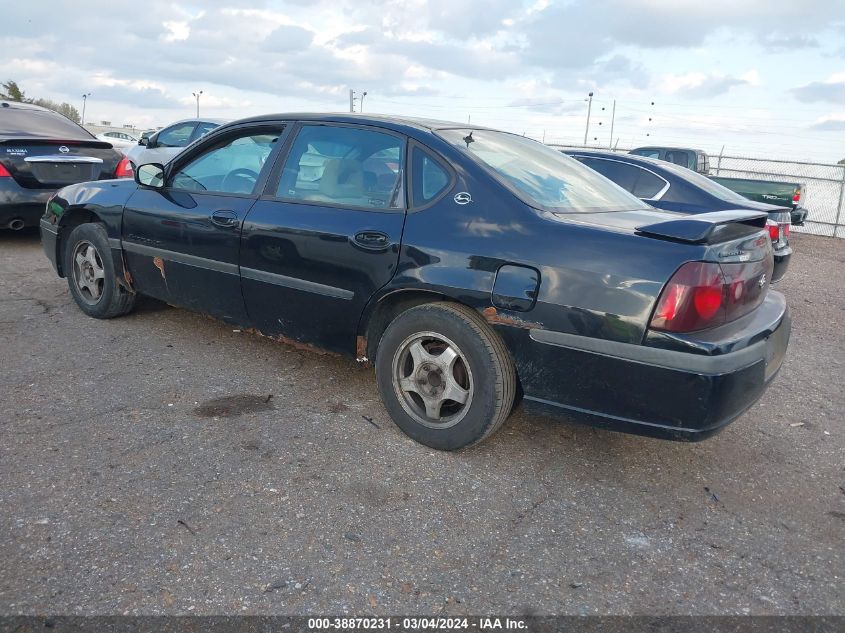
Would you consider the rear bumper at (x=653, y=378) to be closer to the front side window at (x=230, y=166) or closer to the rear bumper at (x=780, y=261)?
the front side window at (x=230, y=166)

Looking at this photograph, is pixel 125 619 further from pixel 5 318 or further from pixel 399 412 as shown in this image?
pixel 5 318

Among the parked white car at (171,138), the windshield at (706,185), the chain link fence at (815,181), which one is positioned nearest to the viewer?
the windshield at (706,185)

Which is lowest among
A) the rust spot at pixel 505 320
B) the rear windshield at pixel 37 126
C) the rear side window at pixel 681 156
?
the rust spot at pixel 505 320

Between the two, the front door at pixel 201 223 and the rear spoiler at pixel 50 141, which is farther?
the rear spoiler at pixel 50 141

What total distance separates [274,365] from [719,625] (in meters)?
2.92

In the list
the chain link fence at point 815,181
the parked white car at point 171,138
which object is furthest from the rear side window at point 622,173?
the parked white car at point 171,138

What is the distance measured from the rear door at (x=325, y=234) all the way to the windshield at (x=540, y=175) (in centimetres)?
43

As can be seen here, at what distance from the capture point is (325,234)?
3.52m

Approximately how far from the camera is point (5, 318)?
16.7 feet

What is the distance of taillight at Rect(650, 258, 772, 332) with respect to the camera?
8.66 feet

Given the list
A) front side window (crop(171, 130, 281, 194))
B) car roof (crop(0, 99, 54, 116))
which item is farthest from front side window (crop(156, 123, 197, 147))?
front side window (crop(171, 130, 281, 194))

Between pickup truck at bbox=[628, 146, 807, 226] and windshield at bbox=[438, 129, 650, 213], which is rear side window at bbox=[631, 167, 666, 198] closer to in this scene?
windshield at bbox=[438, 129, 650, 213]

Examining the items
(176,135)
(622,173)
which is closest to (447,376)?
(622,173)

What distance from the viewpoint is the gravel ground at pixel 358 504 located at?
2.30 meters
